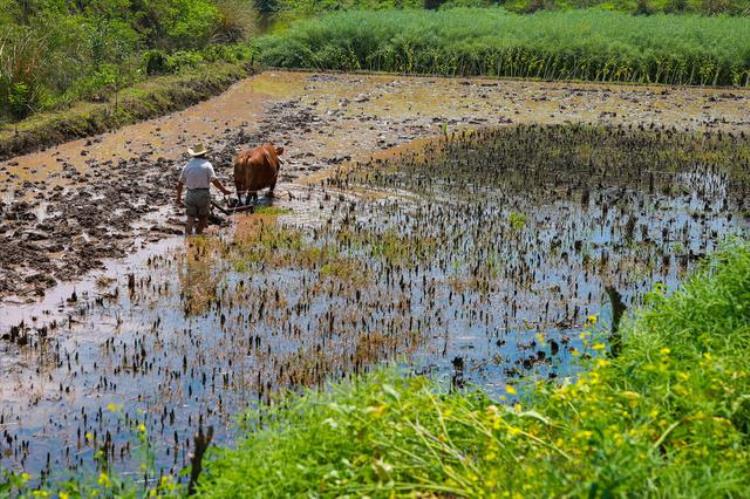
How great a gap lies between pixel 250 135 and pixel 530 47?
11846 mm

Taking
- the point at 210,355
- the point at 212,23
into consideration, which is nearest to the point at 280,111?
the point at 212,23

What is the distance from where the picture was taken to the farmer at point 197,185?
11500mm

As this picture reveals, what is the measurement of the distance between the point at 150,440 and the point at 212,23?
23.9 metres

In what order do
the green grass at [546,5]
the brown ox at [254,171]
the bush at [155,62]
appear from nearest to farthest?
the brown ox at [254,171]
the bush at [155,62]
the green grass at [546,5]

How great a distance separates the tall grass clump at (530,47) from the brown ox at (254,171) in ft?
49.7

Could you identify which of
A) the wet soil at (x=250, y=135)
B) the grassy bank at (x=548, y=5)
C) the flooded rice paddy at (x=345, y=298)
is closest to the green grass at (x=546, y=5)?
the grassy bank at (x=548, y=5)

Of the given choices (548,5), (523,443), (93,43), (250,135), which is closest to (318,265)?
(523,443)

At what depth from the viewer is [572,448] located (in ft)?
15.6

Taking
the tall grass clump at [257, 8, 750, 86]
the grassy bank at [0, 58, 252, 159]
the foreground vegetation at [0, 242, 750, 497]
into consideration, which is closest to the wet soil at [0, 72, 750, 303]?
the grassy bank at [0, 58, 252, 159]

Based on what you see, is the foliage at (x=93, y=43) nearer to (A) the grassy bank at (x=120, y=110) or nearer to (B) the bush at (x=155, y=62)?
(B) the bush at (x=155, y=62)

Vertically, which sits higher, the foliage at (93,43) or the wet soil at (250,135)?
the foliage at (93,43)

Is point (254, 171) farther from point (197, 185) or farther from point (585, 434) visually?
point (585, 434)

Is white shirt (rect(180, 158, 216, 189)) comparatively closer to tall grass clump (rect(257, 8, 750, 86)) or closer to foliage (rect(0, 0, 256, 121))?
foliage (rect(0, 0, 256, 121))

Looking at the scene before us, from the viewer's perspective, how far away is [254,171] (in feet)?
42.8
